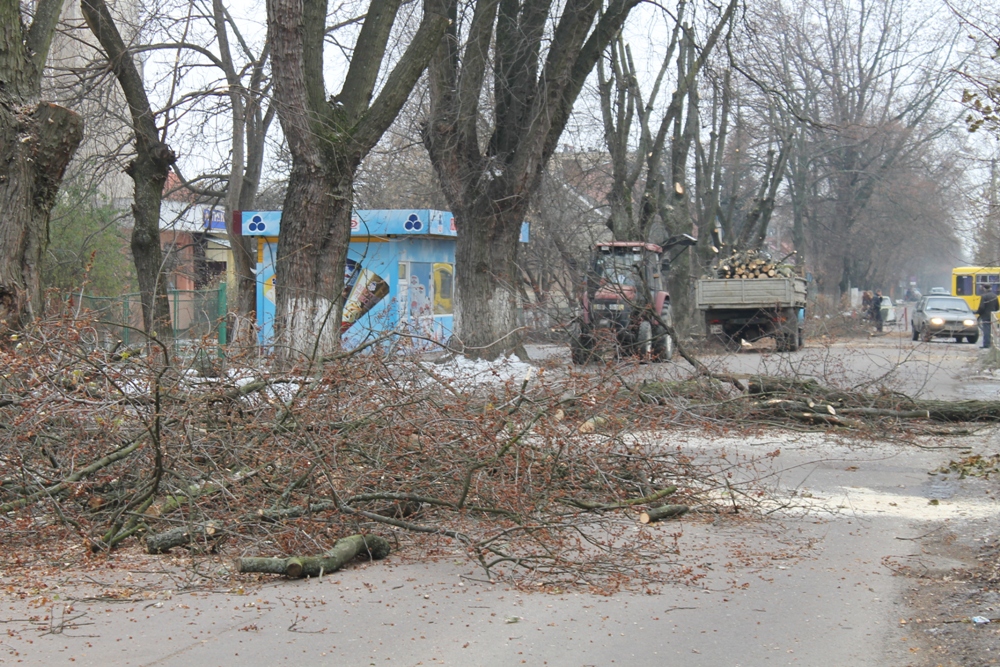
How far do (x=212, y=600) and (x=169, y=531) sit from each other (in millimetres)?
1031

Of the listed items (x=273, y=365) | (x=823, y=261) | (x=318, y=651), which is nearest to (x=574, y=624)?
(x=318, y=651)

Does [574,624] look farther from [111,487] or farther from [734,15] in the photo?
[734,15]

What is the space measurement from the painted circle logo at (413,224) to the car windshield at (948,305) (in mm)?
23349

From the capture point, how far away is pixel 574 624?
5.29 meters

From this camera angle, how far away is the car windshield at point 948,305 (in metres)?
37.0

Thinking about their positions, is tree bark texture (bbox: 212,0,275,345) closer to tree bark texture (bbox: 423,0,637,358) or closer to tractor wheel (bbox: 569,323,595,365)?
tree bark texture (bbox: 423,0,637,358)

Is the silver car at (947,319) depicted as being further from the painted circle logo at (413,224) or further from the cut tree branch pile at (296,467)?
the cut tree branch pile at (296,467)

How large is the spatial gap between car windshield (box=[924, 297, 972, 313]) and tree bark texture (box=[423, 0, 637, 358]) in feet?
76.9

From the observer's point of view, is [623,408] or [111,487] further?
[623,408]

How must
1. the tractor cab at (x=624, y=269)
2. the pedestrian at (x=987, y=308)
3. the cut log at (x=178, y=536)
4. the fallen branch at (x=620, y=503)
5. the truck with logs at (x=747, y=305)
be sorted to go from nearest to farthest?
the cut log at (x=178, y=536)
the fallen branch at (x=620, y=503)
the tractor cab at (x=624, y=269)
the truck with logs at (x=747, y=305)
the pedestrian at (x=987, y=308)

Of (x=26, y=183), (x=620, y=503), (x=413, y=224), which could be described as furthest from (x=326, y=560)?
(x=413, y=224)

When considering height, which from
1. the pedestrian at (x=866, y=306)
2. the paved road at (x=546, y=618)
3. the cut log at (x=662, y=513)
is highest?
the pedestrian at (x=866, y=306)

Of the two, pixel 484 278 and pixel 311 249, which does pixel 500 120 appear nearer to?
pixel 484 278

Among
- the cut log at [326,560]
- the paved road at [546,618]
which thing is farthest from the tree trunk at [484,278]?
the cut log at [326,560]
